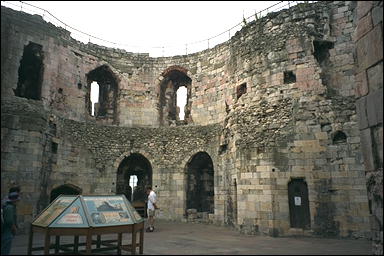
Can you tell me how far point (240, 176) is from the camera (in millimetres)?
11492

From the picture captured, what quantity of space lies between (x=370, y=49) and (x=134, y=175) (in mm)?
13865

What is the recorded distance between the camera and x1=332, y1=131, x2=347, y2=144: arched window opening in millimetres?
9883

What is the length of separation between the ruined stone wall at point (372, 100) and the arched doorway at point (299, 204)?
437cm

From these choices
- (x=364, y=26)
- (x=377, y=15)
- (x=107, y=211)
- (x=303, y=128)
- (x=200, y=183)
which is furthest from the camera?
(x=200, y=183)

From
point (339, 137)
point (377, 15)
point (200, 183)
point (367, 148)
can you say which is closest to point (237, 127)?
point (339, 137)

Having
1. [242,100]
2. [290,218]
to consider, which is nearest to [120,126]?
[242,100]

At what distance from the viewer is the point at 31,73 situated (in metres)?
13.5

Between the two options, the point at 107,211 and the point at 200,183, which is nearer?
the point at 107,211

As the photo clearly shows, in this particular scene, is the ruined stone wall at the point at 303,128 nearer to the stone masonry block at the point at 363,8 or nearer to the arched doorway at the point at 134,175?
the stone masonry block at the point at 363,8

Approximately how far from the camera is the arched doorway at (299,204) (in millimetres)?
9859

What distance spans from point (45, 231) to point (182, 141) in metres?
10.3

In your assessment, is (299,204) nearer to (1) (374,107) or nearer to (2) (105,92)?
(1) (374,107)

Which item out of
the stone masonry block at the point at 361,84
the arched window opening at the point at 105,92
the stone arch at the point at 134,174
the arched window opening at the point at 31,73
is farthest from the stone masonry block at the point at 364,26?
the arched window opening at the point at 105,92

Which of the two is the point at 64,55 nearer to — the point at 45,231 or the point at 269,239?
the point at 45,231
